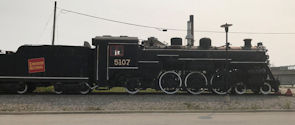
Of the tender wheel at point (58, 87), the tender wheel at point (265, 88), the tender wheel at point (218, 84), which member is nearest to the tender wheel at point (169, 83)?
the tender wheel at point (218, 84)

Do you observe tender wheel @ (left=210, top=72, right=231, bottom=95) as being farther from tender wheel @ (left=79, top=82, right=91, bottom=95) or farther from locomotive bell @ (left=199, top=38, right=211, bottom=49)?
tender wheel @ (left=79, top=82, right=91, bottom=95)

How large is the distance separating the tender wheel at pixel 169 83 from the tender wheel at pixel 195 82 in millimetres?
458

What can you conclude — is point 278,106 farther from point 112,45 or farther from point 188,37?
point 188,37

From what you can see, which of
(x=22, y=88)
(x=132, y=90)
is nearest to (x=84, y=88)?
(x=132, y=90)

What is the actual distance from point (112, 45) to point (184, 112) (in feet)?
18.8

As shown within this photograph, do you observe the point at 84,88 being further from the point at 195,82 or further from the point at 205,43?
the point at 205,43

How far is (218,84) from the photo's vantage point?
491 inches
